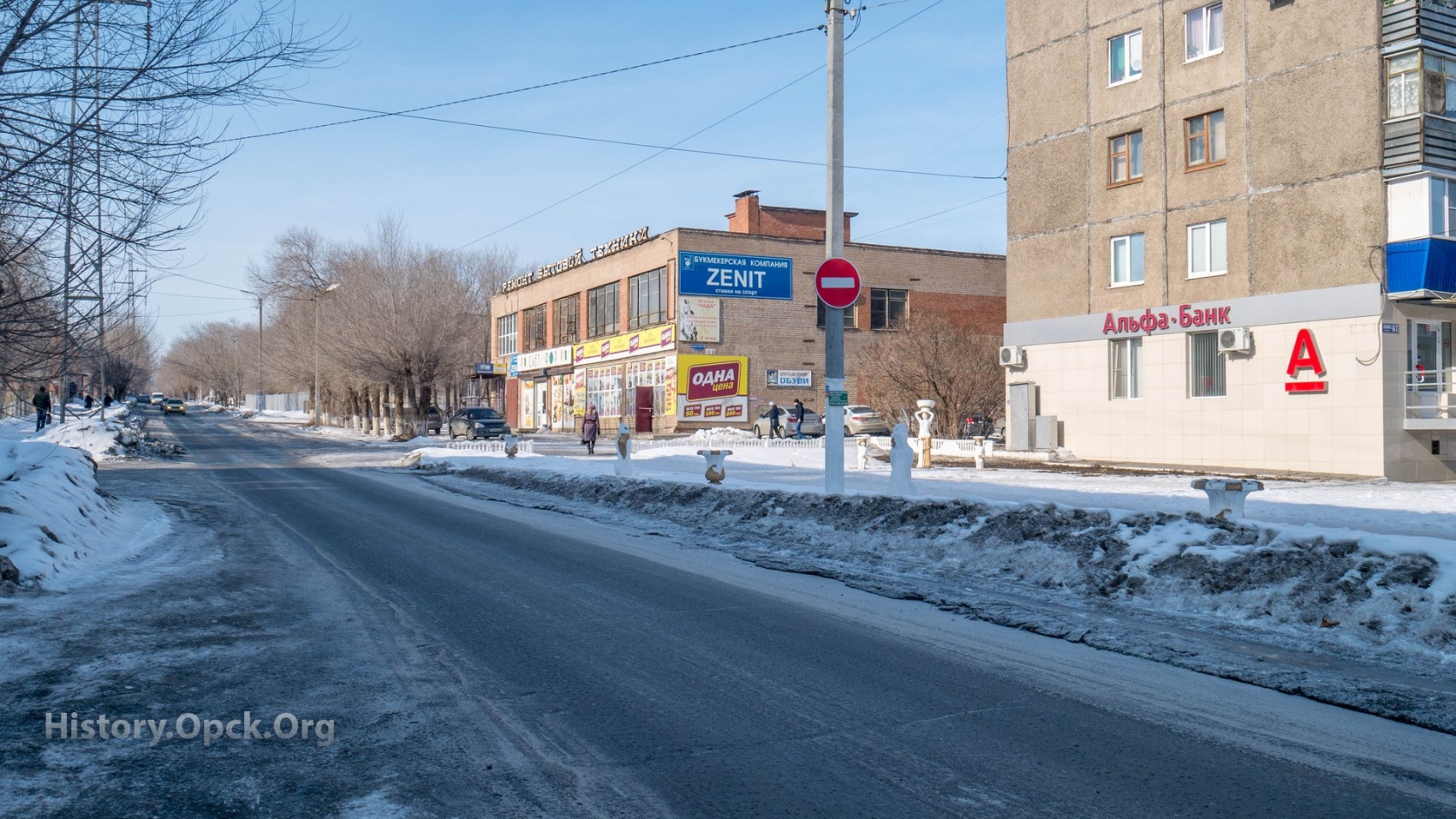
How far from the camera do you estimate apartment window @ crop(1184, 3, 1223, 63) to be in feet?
86.2

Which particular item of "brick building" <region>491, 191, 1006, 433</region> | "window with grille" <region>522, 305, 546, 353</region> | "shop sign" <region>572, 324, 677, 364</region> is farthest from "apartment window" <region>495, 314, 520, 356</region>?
"shop sign" <region>572, 324, 677, 364</region>

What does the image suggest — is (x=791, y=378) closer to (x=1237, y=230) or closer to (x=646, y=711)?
(x=1237, y=230)

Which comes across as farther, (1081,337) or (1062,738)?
(1081,337)

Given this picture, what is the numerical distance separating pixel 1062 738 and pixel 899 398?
29.3 metres

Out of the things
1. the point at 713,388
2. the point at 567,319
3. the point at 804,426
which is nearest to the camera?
the point at 804,426

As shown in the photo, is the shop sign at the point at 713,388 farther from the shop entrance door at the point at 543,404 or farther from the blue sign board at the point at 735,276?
the shop entrance door at the point at 543,404

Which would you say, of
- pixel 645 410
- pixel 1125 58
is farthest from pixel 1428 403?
pixel 645 410

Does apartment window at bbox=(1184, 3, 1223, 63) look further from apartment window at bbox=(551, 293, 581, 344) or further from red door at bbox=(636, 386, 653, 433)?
apartment window at bbox=(551, 293, 581, 344)

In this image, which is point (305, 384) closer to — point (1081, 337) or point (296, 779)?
point (1081, 337)

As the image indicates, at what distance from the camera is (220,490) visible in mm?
20766

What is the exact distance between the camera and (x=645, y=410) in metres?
51.9

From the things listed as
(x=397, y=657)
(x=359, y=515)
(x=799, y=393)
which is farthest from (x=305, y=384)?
(x=397, y=657)

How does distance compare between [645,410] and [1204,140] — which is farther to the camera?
[645,410]

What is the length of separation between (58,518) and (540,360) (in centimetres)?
5571
